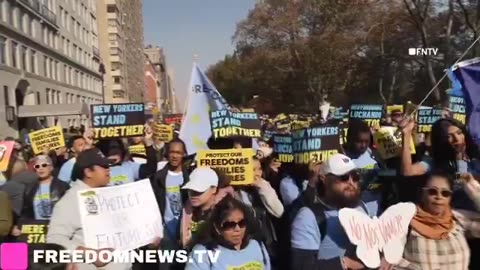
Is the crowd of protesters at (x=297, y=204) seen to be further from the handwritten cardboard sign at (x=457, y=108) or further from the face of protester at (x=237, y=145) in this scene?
the handwritten cardboard sign at (x=457, y=108)

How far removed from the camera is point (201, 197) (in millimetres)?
4602

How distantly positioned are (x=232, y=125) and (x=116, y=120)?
60.6 inches

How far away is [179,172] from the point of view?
6.25 meters

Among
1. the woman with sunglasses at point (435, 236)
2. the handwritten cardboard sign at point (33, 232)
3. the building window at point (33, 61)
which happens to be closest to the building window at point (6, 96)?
the building window at point (33, 61)

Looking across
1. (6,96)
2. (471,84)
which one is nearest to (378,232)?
(471,84)

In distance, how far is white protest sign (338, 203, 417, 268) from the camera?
3.71 meters

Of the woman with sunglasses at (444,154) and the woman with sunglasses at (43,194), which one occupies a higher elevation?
the woman with sunglasses at (444,154)

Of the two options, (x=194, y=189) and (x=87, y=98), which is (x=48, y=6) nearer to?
(x=87, y=98)

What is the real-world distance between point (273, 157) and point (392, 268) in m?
3.38

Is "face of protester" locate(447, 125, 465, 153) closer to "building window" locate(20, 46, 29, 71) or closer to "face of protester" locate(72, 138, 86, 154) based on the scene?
"face of protester" locate(72, 138, 86, 154)

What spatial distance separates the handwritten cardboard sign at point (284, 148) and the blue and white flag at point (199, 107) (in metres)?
1.33

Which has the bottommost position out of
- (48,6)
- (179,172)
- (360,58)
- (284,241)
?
(284,241)

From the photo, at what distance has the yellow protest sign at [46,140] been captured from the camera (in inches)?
359

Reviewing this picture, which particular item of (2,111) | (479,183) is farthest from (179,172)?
(2,111)
